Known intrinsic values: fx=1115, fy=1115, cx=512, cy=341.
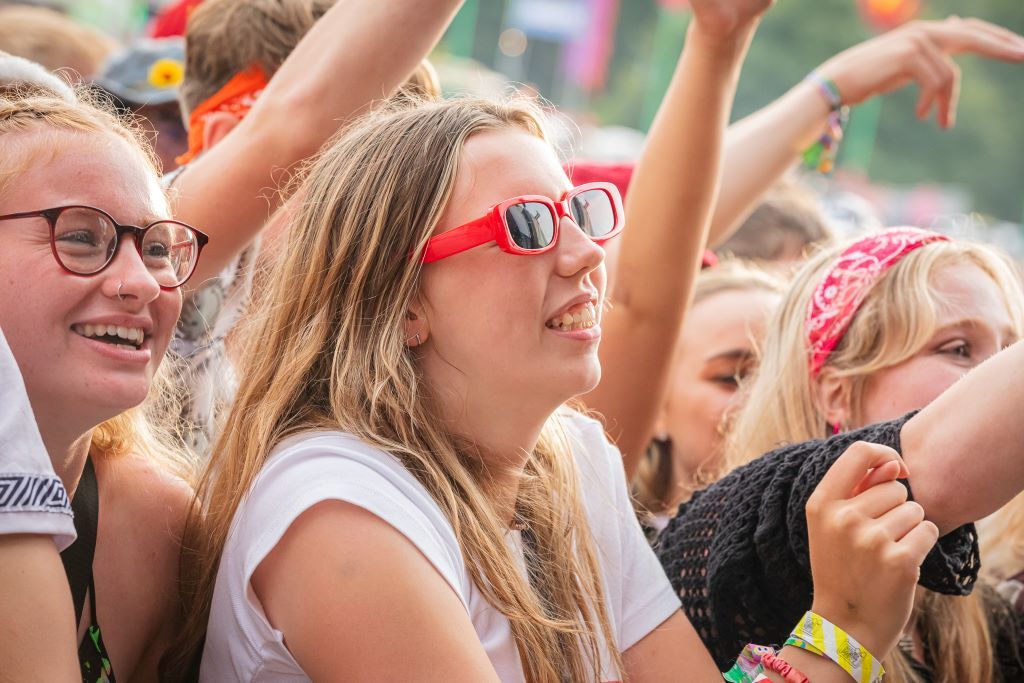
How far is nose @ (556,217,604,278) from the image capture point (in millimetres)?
1838

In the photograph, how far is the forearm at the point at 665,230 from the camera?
7.79 feet

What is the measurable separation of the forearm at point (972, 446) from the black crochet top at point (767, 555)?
0.07 metres

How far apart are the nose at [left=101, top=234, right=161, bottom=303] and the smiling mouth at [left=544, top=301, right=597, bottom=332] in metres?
0.64

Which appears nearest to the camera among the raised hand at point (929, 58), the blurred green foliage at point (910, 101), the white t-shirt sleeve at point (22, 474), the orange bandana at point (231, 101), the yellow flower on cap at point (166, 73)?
the white t-shirt sleeve at point (22, 474)

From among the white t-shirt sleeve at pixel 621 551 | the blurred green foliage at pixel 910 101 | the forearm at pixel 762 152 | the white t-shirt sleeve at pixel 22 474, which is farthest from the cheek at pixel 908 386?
the blurred green foliage at pixel 910 101

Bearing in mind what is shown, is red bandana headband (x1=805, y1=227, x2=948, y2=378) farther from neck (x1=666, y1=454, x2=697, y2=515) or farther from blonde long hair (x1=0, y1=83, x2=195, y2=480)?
blonde long hair (x1=0, y1=83, x2=195, y2=480)

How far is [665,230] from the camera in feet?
7.88

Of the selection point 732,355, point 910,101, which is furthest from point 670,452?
point 910,101

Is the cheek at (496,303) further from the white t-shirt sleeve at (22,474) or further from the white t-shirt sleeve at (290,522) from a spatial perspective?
the white t-shirt sleeve at (22,474)

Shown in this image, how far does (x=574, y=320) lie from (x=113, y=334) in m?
0.73

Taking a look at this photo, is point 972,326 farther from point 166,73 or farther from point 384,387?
point 166,73

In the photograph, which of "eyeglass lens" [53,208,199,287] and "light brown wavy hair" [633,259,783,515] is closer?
"eyeglass lens" [53,208,199,287]

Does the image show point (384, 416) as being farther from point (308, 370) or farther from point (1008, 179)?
point (1008, 179)

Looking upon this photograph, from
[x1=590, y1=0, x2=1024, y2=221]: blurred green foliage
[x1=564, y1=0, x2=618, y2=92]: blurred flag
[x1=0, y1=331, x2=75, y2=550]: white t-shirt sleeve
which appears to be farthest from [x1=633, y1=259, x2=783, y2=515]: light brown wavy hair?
[x1=590, y1=0, x2=1024, y2=221]: blurred green foliage
